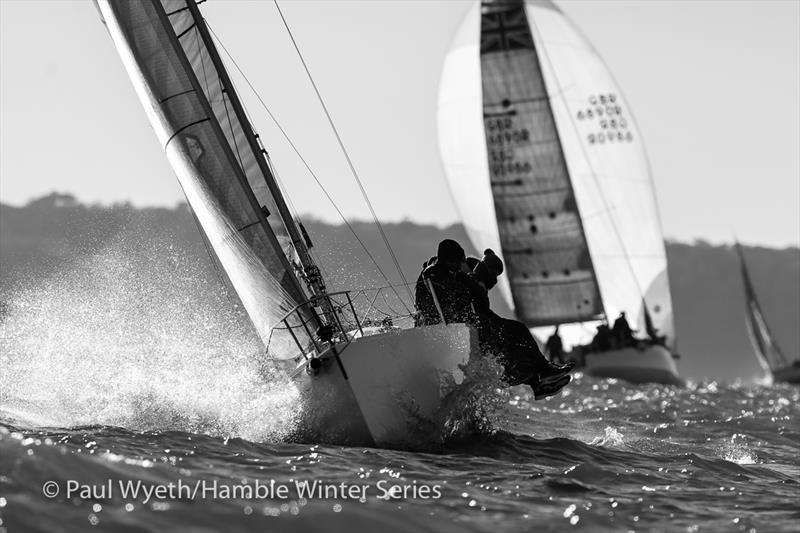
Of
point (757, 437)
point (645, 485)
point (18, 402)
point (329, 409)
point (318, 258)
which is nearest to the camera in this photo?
point (645, 485)

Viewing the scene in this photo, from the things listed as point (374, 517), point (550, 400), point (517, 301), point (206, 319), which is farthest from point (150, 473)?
point (517, 301)

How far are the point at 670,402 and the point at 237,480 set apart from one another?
31.7ft

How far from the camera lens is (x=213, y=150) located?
8578 mm

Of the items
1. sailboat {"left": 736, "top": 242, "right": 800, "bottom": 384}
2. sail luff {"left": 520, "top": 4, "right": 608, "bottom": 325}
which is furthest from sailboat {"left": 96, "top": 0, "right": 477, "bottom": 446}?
sailboat {"left": 736, "top": 242, "right": 800, "bottom": 384}

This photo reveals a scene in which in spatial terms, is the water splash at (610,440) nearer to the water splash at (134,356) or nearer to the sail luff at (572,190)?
the water splash at (134,356)

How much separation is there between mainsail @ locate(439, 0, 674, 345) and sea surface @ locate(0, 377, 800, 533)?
16.6m

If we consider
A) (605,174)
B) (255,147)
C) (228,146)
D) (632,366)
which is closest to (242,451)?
(228,146)

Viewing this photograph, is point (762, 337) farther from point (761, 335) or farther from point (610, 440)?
point (610, 440)

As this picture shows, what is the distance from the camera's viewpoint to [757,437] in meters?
9.80

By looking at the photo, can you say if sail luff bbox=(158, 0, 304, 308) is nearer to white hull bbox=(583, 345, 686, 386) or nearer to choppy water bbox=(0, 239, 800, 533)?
choppy water bbox=(0, 239, 800, 533)

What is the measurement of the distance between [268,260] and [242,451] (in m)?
1.99

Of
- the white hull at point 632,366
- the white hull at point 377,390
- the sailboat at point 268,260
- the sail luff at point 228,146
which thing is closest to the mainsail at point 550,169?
the white hull at point 632,366

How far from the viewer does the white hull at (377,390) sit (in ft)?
23.7

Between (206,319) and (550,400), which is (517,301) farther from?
(206,319)
